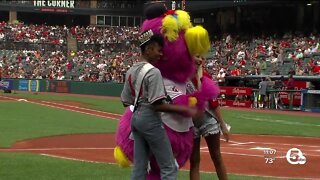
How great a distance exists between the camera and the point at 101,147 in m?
12.2

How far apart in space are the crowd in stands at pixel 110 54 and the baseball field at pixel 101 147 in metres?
8.41

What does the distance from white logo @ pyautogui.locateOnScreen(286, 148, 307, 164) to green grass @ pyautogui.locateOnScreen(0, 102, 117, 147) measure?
585cm

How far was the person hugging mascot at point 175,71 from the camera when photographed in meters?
5.38

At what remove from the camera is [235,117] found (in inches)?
857

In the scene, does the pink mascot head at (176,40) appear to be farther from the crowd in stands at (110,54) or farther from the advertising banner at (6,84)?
the advertising banner at (6,84)

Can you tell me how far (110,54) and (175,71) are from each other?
1694 inches

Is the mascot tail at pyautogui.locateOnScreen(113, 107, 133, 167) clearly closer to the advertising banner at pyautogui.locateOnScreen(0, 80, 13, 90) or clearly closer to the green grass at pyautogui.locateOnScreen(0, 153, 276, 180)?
the green grass at pyautogui.locateOnScreen(0, 153, 276, 180)

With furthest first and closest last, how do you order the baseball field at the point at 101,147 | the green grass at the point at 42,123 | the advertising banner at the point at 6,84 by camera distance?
the advertising banner at the point at 6,84 → the green grass at the point at 42,123 → the baseball field at the point at 101,147

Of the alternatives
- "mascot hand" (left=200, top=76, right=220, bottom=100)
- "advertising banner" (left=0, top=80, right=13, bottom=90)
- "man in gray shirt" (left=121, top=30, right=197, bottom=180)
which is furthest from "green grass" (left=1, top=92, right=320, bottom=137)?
"advertising banner" (left=0, top=80, right=13, bottom=90)

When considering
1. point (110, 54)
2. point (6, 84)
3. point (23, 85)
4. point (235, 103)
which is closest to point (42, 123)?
point (235, 103)

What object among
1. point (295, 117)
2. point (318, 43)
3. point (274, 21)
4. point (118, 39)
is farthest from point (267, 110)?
point (118, 39)

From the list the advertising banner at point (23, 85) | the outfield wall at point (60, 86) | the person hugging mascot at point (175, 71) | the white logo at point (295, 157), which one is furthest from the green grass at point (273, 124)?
the advertising banner at point (23, 85)

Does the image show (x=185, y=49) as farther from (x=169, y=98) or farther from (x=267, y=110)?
(x=267, y=110)

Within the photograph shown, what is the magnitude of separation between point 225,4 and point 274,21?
5106 millimetres
